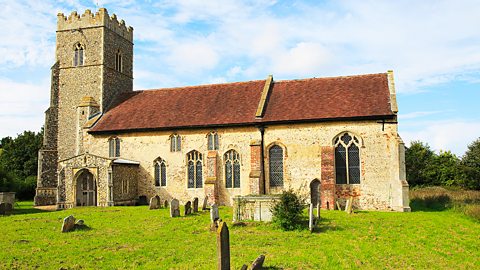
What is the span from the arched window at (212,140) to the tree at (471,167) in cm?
2942

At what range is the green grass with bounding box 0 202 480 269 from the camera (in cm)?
1208

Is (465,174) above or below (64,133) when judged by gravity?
below

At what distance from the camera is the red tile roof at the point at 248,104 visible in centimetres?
2675

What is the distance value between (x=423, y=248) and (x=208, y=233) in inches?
304

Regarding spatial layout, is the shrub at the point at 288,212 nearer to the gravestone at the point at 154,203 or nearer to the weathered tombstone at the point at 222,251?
the weathered tombstone at the point at 222,251

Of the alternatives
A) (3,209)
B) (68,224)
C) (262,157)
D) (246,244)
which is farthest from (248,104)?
(3,209)

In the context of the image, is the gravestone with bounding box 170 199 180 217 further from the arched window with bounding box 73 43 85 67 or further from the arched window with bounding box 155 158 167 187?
the arched window with bounding box 73 43 85 67

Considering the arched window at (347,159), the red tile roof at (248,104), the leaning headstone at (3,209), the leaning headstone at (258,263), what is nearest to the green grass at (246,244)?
the leaning headstone at (258,263)

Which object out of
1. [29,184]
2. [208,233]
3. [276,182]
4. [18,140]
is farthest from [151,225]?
[18,140]

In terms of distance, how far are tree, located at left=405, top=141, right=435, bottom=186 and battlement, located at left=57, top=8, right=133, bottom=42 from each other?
37445 millimetres

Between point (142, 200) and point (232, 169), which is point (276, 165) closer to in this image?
point (232, 169)

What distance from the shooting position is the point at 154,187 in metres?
29.6

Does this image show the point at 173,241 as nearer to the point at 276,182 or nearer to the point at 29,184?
the point at 276,182

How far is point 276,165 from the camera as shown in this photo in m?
27.2
